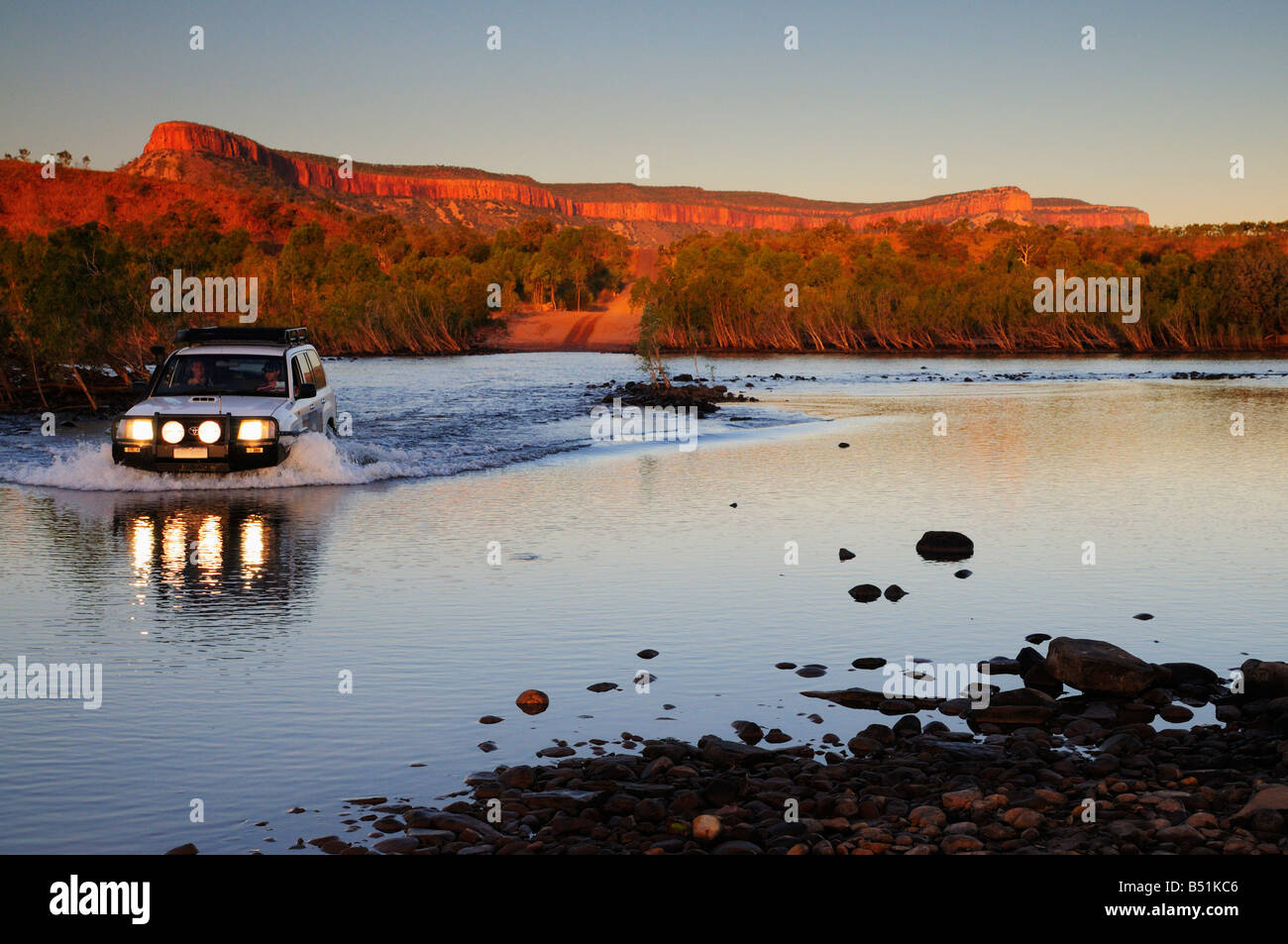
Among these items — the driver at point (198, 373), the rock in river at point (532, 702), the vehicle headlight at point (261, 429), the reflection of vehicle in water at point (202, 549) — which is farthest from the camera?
the driver at point (198, 373)

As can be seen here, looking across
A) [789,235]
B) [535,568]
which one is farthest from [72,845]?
[789,235]

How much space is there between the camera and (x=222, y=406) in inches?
690

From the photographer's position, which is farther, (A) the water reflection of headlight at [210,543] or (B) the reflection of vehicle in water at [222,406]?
(B) the reflection of vehicle in water at [222,406]

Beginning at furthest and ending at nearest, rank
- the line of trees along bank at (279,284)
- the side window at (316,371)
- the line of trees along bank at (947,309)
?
the line of trees along bank at (947,309), the line of trees along bank at (279,284), the side window at (316,371)

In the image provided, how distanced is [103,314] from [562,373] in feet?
100

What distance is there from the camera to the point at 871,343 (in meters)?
88.6

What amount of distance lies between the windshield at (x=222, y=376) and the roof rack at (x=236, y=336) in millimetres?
275

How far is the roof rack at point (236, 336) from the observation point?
18.1 m

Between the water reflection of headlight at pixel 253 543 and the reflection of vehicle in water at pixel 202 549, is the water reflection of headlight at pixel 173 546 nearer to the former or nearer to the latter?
the reflection of vehicle in water at pixel 202 549

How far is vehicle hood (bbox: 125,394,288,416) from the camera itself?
1734cm

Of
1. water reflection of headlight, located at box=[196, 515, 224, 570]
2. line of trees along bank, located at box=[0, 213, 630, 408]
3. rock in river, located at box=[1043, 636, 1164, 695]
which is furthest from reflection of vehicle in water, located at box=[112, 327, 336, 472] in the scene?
line of trees along bank, located at box=[0, 213, 630, 408]

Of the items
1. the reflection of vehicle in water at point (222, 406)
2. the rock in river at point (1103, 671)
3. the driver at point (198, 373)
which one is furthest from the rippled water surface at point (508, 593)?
the driver at point (198, 373)

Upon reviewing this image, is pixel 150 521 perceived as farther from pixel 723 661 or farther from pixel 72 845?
pixel 72 845
